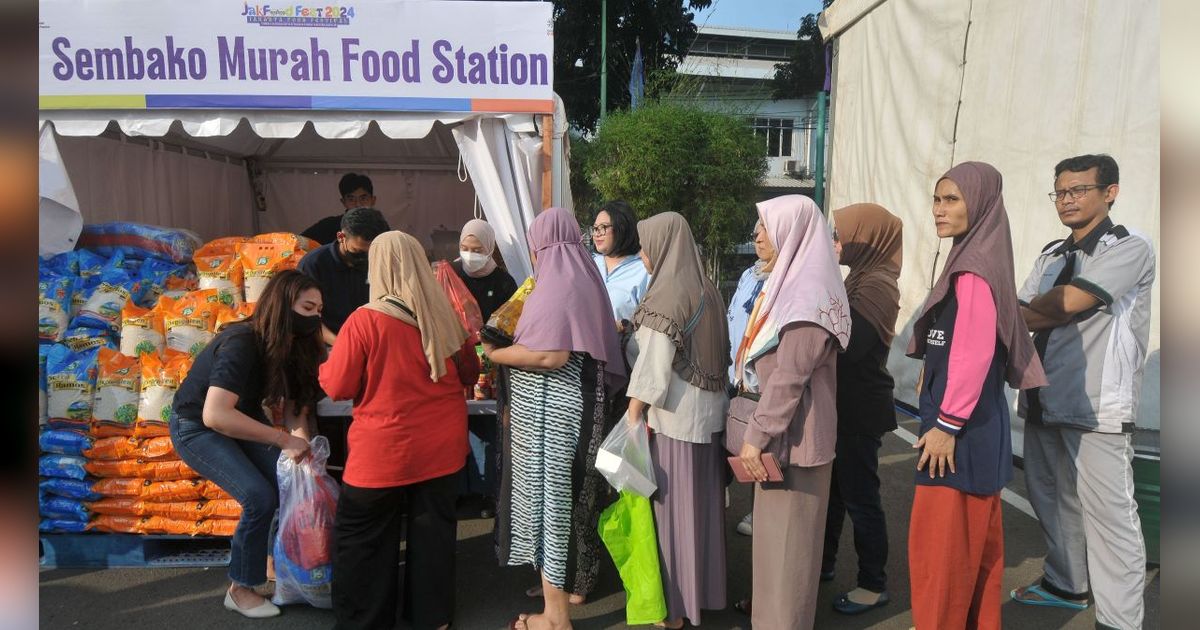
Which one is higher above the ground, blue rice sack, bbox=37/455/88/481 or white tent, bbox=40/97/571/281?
white tent, bbox=40/97/571/281

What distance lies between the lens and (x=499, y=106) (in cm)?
393

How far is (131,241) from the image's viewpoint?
13.7 feet

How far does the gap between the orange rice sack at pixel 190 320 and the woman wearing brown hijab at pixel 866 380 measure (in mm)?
3193

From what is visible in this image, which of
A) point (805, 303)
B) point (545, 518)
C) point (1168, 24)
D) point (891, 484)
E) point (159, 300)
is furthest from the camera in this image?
point (891, 484)

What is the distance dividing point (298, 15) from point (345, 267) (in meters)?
1.41

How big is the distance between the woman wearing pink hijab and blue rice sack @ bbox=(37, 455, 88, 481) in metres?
3.23

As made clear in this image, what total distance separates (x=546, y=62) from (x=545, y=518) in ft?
8.29

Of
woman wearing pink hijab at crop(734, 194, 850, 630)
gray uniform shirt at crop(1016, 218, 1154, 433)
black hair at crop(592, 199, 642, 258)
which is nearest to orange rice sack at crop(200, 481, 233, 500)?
black hair at crop(592, 199, 642, 258)

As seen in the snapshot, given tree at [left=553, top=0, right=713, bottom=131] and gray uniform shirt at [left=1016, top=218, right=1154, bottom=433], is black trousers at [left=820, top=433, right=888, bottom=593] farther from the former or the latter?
tree at [left=553, top=0, right=713, bottom=131]

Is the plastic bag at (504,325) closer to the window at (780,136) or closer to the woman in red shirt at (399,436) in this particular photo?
the woman in red shirt at (399,436)

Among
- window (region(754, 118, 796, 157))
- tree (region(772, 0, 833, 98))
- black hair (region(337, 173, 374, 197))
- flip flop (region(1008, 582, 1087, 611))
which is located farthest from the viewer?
window (region(754, 118, 796, 157))

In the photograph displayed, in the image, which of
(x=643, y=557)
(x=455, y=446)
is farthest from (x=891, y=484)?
(x=455, y=446)

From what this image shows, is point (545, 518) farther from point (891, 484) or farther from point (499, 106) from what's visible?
point (891, 484)

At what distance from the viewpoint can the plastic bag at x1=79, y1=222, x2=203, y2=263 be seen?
4152 mm
